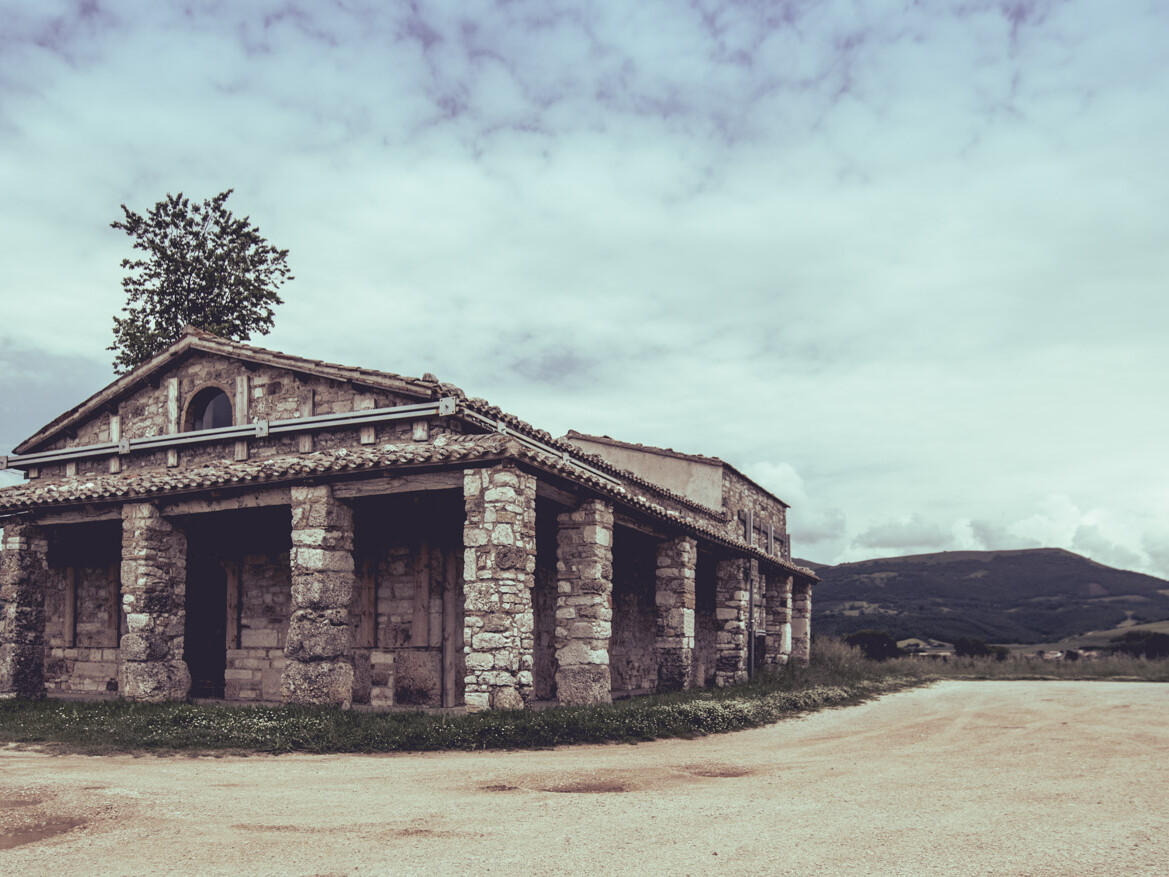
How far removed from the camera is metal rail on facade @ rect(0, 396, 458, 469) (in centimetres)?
1391

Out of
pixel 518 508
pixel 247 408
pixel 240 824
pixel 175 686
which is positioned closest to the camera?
pixel 240 824

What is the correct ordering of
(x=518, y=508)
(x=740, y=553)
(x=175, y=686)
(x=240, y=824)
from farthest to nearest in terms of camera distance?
(x=740, y=553), (x=175, y=686), (x=518, y=508), (x=240, y=824)

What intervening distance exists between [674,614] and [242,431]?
8.27 metres

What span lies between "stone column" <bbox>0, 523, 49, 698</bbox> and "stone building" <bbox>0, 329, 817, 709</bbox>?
0.12 ft

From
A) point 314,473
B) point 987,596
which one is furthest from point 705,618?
point 987,596

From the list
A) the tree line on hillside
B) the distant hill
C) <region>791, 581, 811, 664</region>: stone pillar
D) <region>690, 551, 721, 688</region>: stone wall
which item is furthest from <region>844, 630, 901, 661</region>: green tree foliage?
<region>690, 551, 721, 688</region>: stone wall

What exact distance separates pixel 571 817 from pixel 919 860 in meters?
2.24

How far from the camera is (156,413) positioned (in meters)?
17.1

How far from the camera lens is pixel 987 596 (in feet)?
224

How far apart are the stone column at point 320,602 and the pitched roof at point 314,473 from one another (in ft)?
1.75

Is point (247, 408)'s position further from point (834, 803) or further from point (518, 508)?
point (834, 803)

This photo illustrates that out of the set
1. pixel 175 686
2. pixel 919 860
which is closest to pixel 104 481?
pixel 175 686

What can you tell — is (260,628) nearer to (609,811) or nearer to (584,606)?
(584,606)

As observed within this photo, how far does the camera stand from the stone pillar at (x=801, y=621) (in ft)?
87.3
